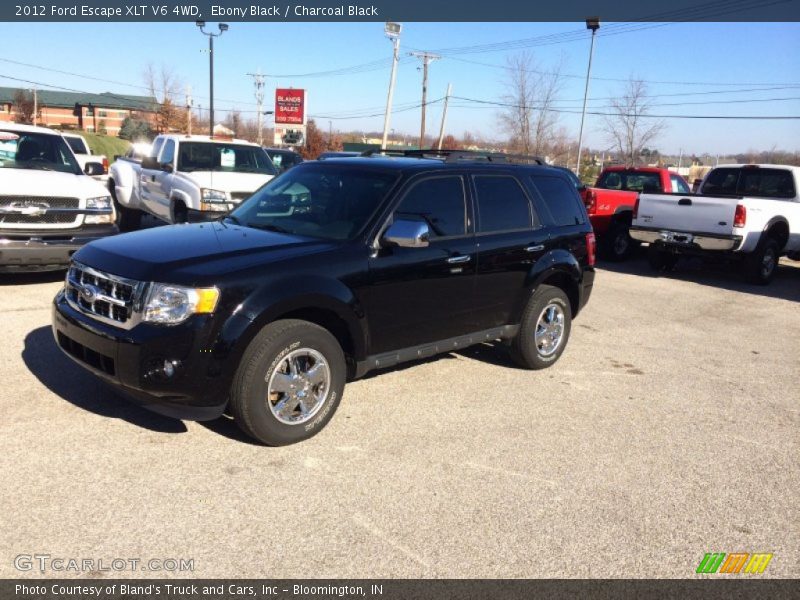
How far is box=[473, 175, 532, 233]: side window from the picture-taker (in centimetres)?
534

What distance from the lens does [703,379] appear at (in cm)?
613

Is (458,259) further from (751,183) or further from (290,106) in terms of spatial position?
(290,106)

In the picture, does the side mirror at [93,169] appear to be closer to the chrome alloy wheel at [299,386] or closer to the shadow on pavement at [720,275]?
the chrome alloy wheel at [299,386]

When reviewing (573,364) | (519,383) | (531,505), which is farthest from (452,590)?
(573,364)

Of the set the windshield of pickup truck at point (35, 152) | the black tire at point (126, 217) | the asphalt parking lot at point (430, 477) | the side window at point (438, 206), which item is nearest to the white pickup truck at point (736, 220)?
the asphalt parking lot at point (430, 477)

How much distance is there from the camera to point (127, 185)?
12914 mm

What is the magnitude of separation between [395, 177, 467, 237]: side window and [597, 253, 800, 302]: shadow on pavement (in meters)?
8.27

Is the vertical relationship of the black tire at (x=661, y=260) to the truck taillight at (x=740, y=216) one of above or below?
below

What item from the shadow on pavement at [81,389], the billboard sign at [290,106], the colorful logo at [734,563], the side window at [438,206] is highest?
the billboard sign at [290,106]

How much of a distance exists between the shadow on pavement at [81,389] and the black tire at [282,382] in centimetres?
69

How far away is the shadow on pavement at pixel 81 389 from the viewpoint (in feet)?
14.2

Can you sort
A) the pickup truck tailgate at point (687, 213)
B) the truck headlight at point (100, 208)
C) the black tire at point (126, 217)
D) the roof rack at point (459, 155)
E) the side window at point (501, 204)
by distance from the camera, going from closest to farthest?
1. the side window at point (501, 204)
2. the roof rack at point (459, 155)
3. the truck headlight at point (100, 208)
4. the pickup truck tailgate at point (687, 213)
5. the black tire at point (126, 217)

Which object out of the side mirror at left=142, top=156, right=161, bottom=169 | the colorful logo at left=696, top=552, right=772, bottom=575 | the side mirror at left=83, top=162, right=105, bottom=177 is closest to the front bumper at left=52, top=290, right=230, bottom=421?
the colorful logo at left=696, top=552, right=772, bottom=575

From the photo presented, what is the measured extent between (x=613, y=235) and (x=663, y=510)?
11215 mm
